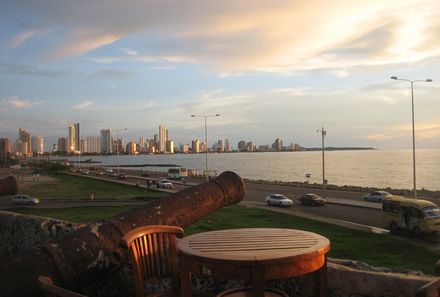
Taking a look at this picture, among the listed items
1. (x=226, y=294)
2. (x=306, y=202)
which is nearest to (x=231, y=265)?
(x=226, y=294)

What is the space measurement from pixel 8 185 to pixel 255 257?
420 cm

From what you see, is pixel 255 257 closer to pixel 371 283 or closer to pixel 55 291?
pixel 55 291

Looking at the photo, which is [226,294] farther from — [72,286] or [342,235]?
[342,235]

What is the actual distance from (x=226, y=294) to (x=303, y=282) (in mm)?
829

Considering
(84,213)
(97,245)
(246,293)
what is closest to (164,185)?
(84,213)

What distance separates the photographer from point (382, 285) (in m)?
3.87

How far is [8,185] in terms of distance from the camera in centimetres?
612

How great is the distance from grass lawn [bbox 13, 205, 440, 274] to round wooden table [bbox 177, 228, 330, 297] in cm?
1355

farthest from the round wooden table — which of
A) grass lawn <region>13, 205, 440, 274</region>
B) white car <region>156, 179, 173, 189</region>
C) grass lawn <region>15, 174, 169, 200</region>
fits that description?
white car <region>156, 179, 173, 189</region>

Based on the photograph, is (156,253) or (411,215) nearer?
(156,253)

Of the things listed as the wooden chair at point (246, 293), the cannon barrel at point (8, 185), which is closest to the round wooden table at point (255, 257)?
the wooden chair at point (246, 293)

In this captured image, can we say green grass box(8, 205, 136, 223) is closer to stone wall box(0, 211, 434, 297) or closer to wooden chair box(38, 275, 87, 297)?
stone wall box(0, 211, 434, 297)

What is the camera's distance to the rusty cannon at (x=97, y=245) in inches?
134

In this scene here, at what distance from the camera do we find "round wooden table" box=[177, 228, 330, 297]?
307cm
